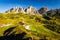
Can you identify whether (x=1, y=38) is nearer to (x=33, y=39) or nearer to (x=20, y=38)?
(x=20, y=38)

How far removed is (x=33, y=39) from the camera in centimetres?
11994

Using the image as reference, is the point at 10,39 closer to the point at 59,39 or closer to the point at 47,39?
the point at 47,39

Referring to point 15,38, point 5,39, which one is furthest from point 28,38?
point 5,39

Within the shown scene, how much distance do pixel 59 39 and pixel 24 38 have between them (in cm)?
3812

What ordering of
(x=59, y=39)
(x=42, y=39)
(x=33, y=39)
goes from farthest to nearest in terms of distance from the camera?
(x=59, y=39) → (x=42, y=39) → (x=33, y=39)

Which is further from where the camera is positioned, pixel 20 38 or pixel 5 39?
pixel 5 39

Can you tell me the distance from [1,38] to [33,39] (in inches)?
1214

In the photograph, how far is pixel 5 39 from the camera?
131m

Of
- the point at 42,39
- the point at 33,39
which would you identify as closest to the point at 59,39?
the point at 42,39

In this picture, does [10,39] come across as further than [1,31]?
No

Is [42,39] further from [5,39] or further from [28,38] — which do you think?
[5,39]

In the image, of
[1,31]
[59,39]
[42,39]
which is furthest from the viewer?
[1,31]

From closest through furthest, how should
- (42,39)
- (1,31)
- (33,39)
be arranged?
(33,39)
(42,39)
(1,31)

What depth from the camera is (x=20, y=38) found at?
12325 cm
